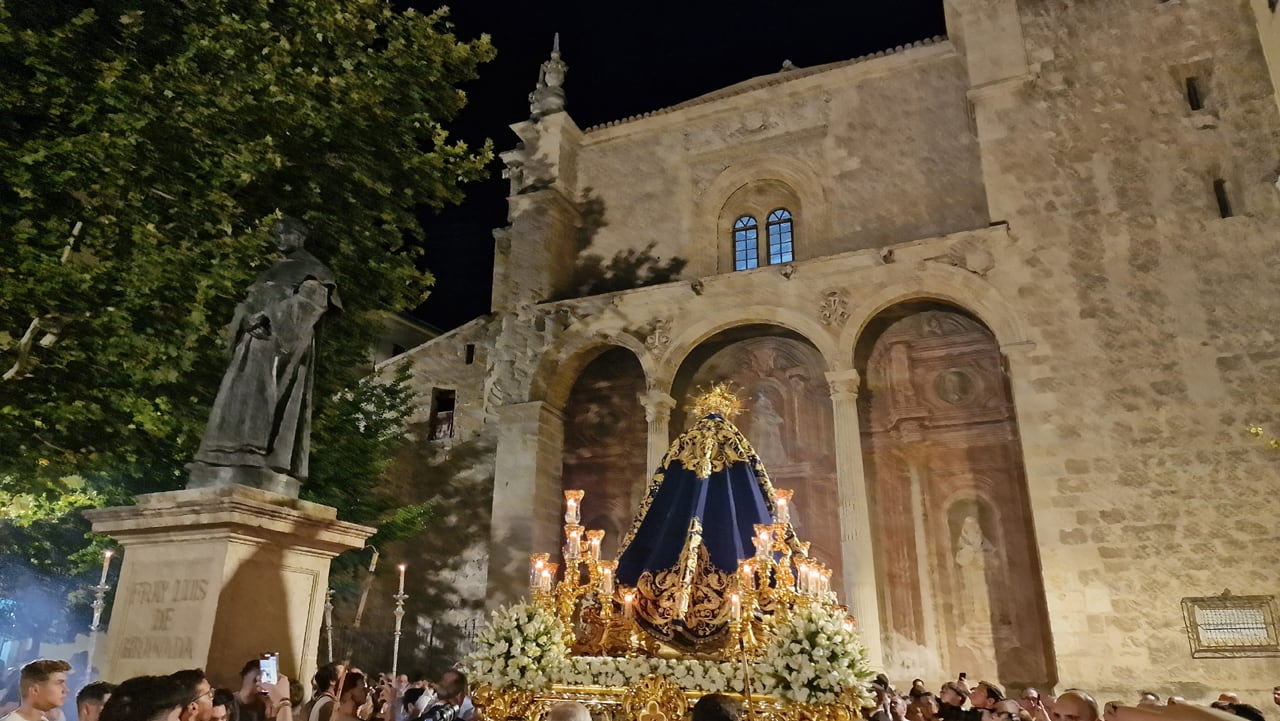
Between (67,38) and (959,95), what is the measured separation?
1484 centimetres

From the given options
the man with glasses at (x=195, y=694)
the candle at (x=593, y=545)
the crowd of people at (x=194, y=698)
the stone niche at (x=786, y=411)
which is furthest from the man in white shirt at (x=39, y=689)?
the stone niche at (x=786, y=411)

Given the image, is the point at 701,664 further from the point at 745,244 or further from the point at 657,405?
the point at 745,244

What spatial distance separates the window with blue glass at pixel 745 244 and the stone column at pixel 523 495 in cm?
523

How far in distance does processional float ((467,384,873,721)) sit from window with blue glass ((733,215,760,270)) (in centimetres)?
1013

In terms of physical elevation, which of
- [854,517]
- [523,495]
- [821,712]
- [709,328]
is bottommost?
[821,712]

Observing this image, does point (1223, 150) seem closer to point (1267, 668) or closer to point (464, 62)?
point (1267, 668)

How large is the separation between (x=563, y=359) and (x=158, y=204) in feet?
30.7

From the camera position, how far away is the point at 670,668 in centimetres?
666

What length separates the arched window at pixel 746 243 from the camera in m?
18.2

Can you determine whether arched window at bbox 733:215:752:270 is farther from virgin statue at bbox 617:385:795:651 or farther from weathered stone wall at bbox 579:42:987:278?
virgin statue at bbox 617:385:795:651

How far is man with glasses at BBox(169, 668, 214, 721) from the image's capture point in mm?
2896

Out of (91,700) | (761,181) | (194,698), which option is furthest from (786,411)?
(194,698)

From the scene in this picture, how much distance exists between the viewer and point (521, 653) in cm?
683

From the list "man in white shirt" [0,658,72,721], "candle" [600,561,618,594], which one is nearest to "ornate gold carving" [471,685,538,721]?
"candle" [600,561,618,594]
